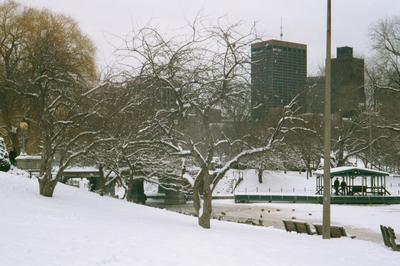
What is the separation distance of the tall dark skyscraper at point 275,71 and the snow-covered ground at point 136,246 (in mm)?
5554

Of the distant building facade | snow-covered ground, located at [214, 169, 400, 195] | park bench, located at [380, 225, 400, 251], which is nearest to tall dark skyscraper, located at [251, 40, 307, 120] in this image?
park bench, located at [380, 225, 400, 251]

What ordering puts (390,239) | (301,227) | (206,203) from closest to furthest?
1. (390,239)
2. (206,203)
3. (301,227)

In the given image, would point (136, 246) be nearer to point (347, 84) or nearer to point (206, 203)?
point (206, 203)

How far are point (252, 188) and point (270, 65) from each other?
48916 millimetres

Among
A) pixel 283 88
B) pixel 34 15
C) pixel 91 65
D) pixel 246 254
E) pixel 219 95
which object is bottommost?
pixel 246 254

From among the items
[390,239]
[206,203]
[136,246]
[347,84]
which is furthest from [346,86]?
[136,246]

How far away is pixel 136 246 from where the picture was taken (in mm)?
11367

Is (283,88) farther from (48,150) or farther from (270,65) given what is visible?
(48,150)

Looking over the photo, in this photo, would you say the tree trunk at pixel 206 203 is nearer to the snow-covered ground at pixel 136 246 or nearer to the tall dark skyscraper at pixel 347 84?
the snow-covered ground at pixel 136 246

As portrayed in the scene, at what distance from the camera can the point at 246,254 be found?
1165cm

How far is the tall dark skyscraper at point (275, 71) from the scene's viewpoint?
18594mm

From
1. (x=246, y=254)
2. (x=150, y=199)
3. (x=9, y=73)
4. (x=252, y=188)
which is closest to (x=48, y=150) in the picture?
(x=246, y=254)

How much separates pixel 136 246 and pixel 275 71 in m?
11.5

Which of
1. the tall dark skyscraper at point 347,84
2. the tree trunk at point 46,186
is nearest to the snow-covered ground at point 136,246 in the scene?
the tree trunk at point 46,186
